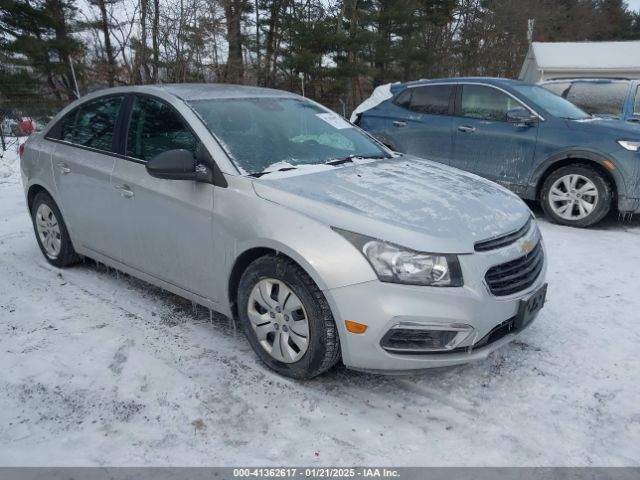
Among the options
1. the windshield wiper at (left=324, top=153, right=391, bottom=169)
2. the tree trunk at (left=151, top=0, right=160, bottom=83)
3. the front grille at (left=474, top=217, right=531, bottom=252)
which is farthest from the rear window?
the tree trunk at (left=151, top=0, right=160, bottom=83)

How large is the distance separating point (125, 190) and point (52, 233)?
1.44 meters

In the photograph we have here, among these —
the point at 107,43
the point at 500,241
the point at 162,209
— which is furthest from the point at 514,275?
the point at 107,43

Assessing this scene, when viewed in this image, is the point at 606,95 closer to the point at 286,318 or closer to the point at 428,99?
the point at 428,99

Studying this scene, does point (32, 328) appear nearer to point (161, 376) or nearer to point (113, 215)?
point (113, 215)

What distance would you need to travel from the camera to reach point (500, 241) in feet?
8.92

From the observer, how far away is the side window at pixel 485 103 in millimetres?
6340

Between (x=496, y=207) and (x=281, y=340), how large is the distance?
1477 millimetres

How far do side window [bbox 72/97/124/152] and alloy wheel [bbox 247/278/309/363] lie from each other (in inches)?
71.5

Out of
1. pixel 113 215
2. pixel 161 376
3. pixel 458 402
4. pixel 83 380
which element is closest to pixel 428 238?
pixel 458 402

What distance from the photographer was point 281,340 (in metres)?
2.85

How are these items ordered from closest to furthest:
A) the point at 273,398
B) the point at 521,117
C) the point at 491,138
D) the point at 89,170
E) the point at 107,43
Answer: the point at 273,398 < the point at 89,170 < the point at 521,117 < the point at 491,138 < the point at 107,43

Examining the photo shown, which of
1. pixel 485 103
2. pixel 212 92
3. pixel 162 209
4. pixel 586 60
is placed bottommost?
pixel 162 209

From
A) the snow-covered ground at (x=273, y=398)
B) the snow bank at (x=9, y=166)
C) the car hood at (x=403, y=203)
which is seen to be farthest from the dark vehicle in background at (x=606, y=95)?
the snow bank at (x=9, y=166)

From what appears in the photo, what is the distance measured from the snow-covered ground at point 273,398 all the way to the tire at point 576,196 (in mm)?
2020
